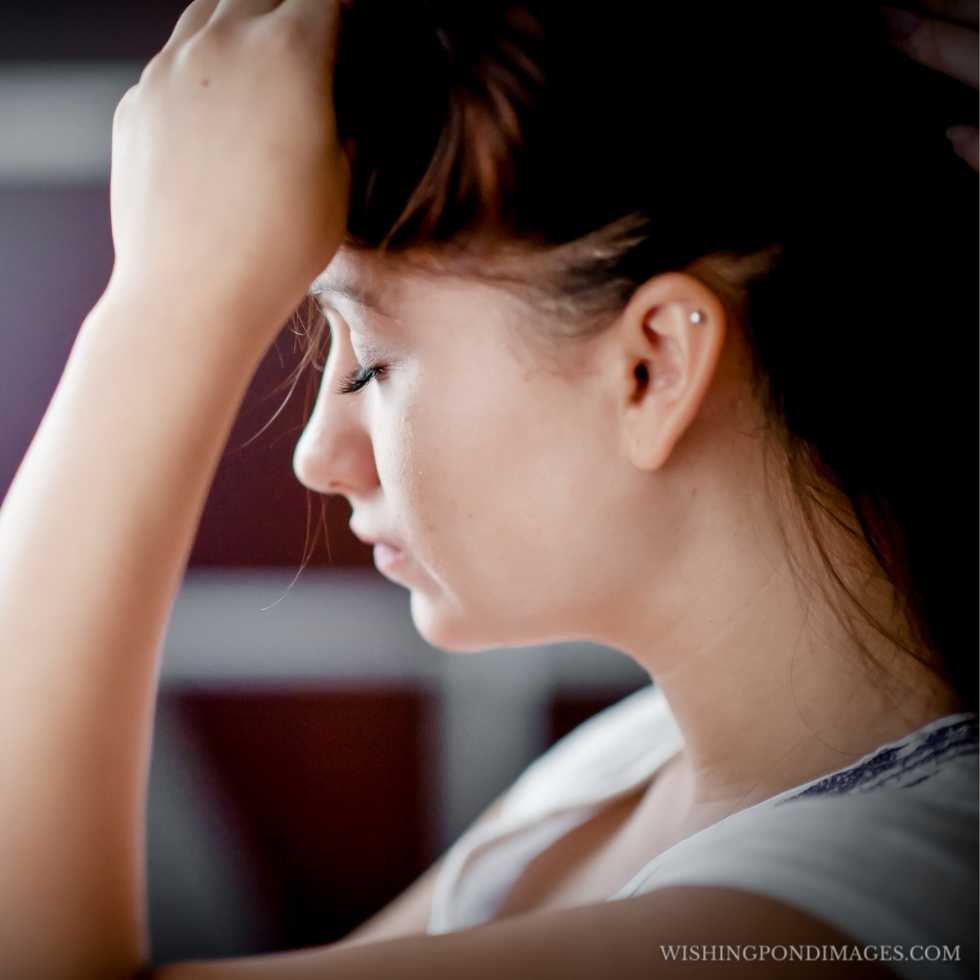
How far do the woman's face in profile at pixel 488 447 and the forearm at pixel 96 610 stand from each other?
10cm

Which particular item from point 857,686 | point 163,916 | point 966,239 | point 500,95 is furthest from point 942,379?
point 163,916

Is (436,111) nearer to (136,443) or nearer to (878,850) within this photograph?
(136,443)

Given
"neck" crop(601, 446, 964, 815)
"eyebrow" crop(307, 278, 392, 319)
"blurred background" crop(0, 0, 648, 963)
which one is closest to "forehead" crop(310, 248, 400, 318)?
"eyebrow" crop(307, 278, 392, 319)

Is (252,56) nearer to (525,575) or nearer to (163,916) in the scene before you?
(525,575)

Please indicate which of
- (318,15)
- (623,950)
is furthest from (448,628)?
(318,15)

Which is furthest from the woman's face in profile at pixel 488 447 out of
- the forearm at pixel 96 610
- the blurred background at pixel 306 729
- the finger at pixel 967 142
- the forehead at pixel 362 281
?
the blurred background at pixel 306 729

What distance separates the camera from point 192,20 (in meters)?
0.54

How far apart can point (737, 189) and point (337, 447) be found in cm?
27

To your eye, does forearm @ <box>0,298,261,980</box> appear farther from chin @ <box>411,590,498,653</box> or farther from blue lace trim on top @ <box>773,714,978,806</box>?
blue lace trim on top @ <box>773,714,978,806</box>

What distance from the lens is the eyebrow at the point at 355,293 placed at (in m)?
0.57

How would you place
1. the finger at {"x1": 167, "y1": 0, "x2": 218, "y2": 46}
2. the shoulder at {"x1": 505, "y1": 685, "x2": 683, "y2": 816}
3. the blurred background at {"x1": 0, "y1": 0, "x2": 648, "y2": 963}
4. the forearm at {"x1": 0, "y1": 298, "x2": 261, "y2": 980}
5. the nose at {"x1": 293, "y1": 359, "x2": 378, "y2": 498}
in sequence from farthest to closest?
the blurred background at {"x1": 0, "y1": 0, "x2": 648, "y2": 963} → the shoulder at {"x1": 505, "y1": 685, "x2": 683, "y2": 816} → the nose at {"x1": 293, "y1": 359, "x2": 378, "y2": 498} → the finger at {"x1": 167, "y1": 0, "x2": 218, "y2": 46} → the forearm at {"x1": 0, "y1": 298, "x2": 261, "y2": 980}

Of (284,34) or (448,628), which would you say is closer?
(284,34)

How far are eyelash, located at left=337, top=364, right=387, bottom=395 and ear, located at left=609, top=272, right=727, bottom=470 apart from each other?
0.13 m

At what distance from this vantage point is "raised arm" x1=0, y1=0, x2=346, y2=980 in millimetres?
432
